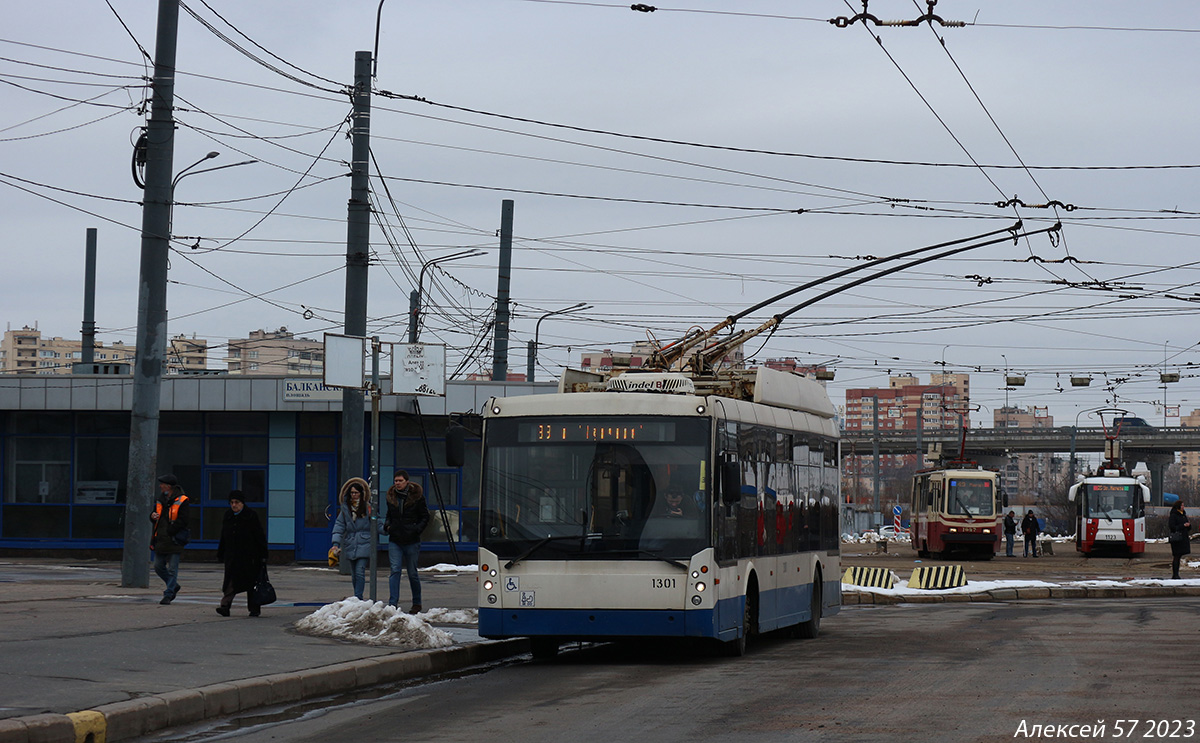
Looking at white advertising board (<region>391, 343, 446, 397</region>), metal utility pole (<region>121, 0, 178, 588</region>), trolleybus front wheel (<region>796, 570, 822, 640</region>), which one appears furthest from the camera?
metal utility pole (<region>121, 0, 178, 588</region>)

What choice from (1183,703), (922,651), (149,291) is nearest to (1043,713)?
(1183,703)

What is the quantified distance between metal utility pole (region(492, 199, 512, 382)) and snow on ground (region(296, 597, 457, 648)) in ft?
59.0

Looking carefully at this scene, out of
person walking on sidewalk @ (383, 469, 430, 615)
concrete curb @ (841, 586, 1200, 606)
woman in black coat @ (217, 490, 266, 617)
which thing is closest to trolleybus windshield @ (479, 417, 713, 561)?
person walking on sidewalk @ (383, 469, 430, 615)

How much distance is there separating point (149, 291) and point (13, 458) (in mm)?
15777

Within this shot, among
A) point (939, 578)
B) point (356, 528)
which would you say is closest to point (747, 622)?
point (356, 528)

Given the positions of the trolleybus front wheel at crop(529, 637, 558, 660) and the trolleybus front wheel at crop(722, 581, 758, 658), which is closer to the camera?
the trolleybus front wheel at crop(529, 637, 558, 660)

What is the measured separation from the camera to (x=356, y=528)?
17828mm

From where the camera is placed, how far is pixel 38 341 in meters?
199

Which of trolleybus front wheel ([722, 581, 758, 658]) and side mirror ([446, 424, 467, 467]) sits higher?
side mirror ([446, 424, 467, 467])

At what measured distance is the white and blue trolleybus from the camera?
46.9ft

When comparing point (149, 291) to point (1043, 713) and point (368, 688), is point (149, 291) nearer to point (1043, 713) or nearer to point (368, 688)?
point (368, 688)

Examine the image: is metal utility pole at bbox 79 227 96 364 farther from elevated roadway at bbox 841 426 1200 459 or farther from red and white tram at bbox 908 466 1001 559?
elevated roadway at bbox 841 426 1200 459

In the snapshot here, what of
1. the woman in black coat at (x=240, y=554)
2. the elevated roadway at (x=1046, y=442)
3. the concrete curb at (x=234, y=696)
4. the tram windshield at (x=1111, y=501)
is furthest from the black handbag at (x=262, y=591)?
the elevated roadway at (x=1046, y=442)

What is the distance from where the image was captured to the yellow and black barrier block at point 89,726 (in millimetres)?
9156
